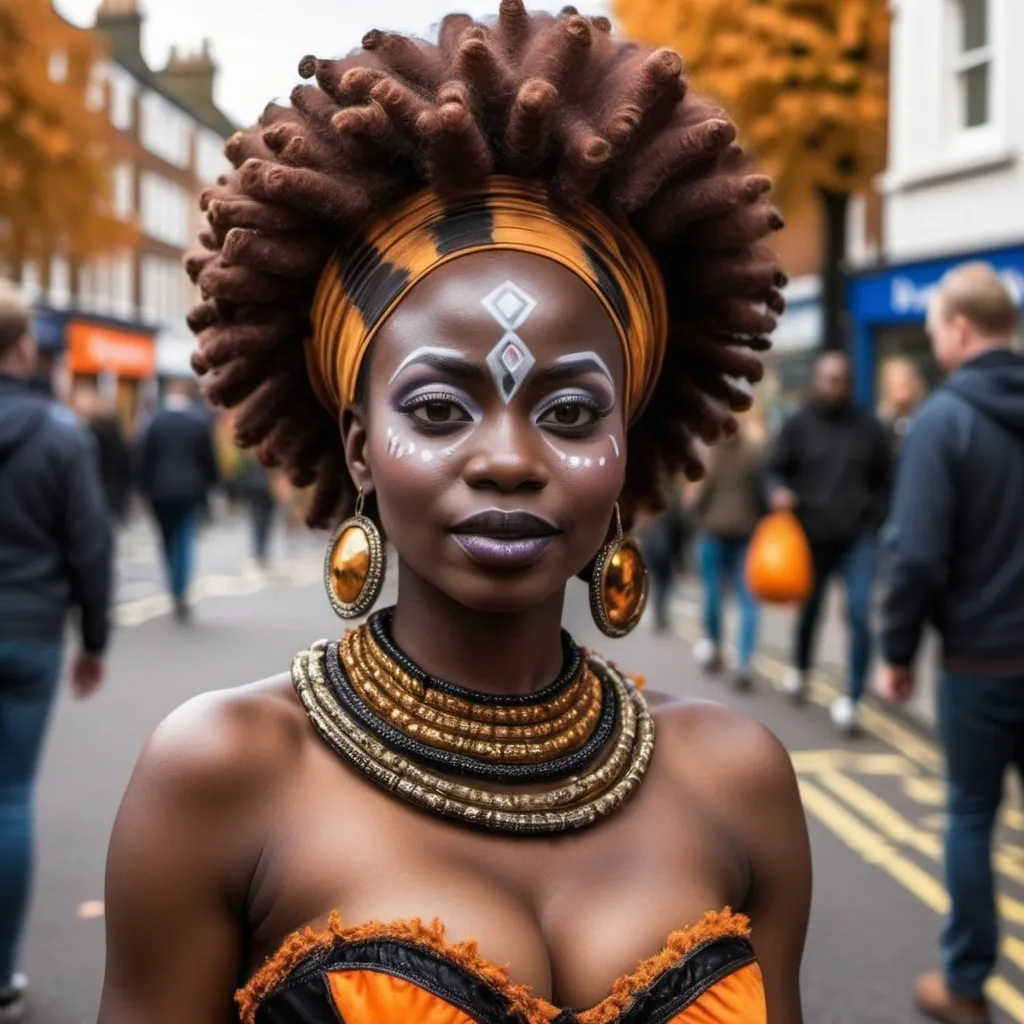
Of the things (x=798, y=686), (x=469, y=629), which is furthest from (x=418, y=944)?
(x=798, y=686)

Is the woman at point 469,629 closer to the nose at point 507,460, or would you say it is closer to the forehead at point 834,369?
the nose at point 507,460

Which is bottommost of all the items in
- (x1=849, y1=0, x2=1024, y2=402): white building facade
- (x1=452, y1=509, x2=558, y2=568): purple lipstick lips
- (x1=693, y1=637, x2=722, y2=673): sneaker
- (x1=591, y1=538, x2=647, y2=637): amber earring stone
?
(x1=693, y1=637, x2=722, y2=673): sneaker

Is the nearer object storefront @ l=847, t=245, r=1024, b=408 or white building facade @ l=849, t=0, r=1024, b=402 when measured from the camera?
white building facade @ l=849, t=0, r=1024, b=402

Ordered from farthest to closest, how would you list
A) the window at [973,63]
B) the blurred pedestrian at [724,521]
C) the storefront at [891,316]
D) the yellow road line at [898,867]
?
1. the storefront at [891,316]
2. the window at [973,63]
3. the blurred pedestrian at [724,521]
4. the yellow road line at [898,867]

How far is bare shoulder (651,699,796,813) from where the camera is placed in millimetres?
1814

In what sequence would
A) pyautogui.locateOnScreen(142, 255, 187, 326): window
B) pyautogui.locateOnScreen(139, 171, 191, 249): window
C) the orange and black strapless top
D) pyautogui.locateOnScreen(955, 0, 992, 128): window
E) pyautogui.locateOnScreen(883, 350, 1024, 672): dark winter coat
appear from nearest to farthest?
the orange and black strapless top < pyautogui.locateOnScreen(883, 350, 1024, 672): dark winter coat < pyautogui.locateOnScreen(955, 0, 992, 128): window < pyautogui.locateOnScreen(139, 171, 191, 249): window < pyautogui.locateOnScreen(142, 255, 187, 326): window

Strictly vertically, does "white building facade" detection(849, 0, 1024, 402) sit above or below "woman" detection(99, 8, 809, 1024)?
above

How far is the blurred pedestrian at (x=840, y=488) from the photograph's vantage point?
7238mm

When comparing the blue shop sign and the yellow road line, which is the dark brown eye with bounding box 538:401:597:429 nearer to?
the yellow road line

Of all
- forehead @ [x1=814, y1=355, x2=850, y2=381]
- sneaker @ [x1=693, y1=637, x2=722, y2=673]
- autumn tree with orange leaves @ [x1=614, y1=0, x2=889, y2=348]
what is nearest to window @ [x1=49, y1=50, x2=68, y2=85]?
autumn tree with orange leaves @ [x1=614, y1=0, x2=889, y2=348]

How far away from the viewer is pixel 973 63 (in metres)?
12.5

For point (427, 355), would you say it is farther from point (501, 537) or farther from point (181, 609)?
point (181, 609)

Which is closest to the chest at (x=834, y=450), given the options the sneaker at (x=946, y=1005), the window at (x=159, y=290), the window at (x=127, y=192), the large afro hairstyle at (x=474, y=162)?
the sneaker at (x=946, y=1005)

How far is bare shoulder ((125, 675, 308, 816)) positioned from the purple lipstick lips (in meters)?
0.32
